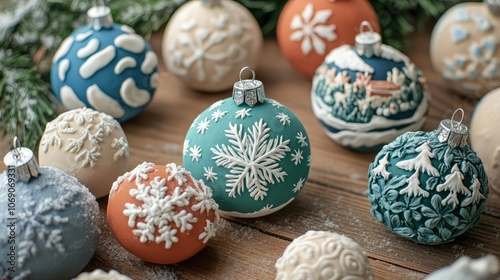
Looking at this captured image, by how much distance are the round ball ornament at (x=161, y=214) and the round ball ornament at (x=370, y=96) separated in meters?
0.37

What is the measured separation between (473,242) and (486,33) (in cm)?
52

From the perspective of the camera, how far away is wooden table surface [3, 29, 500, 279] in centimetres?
105

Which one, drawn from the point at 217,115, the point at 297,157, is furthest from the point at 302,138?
the point at 217,115

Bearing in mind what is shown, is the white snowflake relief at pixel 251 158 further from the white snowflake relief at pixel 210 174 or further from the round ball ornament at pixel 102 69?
the round ball ornament at pixel 102 69

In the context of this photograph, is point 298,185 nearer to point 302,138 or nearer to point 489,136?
point 302,138

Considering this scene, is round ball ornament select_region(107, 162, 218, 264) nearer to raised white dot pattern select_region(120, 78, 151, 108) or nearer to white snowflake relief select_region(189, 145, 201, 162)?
white snowflake relief select_region(189, 145, 201, 162)

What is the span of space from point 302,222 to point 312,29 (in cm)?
51

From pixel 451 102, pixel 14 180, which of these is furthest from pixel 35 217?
pixel 451 102

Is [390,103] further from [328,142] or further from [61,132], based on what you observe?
[61,132]

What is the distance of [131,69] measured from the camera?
4.42 feet

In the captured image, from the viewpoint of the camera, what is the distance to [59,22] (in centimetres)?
163

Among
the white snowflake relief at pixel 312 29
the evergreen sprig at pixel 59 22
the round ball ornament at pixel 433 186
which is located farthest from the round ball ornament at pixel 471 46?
the round ball ornament at pixel 433 186

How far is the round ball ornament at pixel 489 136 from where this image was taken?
1165 millimetres

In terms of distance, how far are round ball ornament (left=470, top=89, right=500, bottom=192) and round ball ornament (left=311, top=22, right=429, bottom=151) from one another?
4.4 inches
